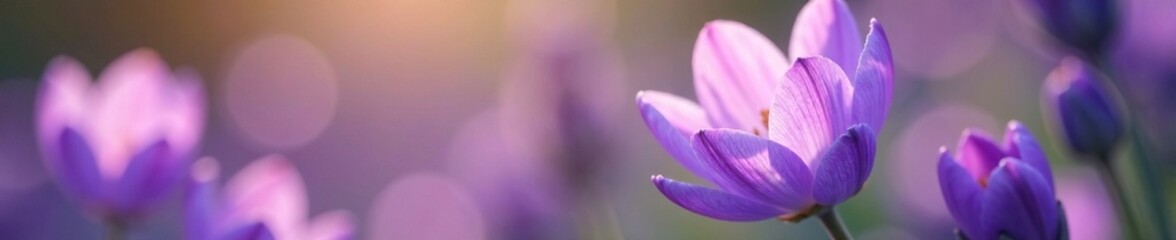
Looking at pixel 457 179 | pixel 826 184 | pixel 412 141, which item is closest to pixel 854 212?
pixel 457 179

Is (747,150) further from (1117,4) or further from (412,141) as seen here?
(412,141)

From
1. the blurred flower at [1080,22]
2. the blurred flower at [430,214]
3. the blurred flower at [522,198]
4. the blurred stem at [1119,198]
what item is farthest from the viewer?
the blurred flower at [430,214]

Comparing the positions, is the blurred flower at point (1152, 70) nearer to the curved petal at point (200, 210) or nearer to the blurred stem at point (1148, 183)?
the blurred stem at point (1148, 183)

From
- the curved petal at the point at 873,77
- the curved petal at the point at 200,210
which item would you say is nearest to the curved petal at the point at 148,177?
the curved petal at the point at 200,210

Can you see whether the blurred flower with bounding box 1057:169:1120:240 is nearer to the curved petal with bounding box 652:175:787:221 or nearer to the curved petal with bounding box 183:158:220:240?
the curved petal with bounding box 652:175:787:221

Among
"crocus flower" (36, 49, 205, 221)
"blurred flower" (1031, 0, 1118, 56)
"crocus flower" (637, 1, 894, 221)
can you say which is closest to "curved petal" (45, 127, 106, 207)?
"crocus flower" (36, 49, 205, 221)

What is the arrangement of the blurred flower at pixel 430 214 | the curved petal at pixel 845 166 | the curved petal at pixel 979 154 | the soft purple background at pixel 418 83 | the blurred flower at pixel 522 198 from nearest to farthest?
the curved petal at pixel 845 166 < the curved petal at pixel 979 154 < the blurred flower at pixel 522 198 < the blurred flower at pixel 430 214 < the soft purple background at pixel 418 83
